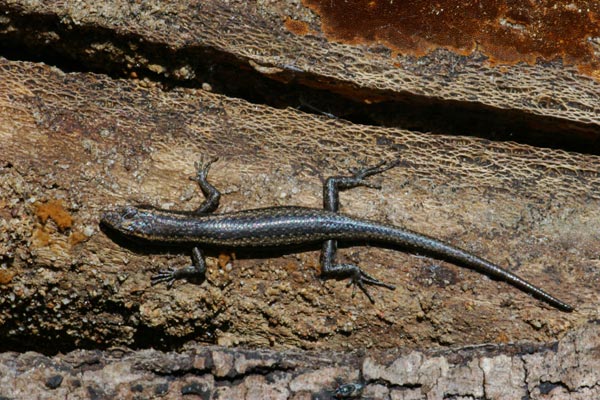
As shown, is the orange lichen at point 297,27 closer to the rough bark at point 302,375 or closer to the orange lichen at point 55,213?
the orange lichen at point 55,213

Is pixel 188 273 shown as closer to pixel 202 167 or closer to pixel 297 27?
pixel 202 167

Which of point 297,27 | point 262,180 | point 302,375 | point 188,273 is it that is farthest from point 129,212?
point 297,27

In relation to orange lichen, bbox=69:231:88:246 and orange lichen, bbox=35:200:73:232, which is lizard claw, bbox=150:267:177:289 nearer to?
orange lichen, bbox=69:231:88:246

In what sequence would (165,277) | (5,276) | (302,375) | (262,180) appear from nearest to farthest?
1. (302,375)
2. (5,276)
3. (165,277)
4. (262,180)

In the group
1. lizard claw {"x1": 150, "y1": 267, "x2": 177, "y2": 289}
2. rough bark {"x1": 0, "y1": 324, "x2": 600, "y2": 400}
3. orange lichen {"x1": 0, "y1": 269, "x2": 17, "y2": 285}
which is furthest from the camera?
lizard claw {"x1": 150, "y1": 267, "x2": 177, "y2": 289}

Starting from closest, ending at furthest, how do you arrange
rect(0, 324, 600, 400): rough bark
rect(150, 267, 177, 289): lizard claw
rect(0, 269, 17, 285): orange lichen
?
rect(0, 324, 600, 400): rough bark, rect(0, 269, 17, 285): orange lichen, rect(150, 267, 177, 289): lizard claw

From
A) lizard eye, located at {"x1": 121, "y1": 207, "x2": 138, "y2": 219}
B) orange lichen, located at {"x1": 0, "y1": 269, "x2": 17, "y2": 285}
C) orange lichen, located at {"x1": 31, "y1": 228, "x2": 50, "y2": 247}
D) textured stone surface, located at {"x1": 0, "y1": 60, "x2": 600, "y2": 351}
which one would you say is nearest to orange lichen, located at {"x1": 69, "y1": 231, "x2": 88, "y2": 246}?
textured stone surface, located at {"x1": 0, "y1": 60, "x2": 600, "y2": 351}

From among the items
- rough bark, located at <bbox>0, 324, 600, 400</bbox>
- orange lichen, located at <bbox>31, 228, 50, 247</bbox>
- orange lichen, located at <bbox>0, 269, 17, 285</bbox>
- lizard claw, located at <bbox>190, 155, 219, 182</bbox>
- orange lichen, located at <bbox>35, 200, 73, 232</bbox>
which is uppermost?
lizard claw, located at <bbox>190, 155, 219, 182</bbox>

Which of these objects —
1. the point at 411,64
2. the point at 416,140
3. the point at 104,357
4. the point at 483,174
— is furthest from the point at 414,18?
the point at 104,357

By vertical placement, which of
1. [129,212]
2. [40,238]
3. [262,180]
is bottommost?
[40,238]
